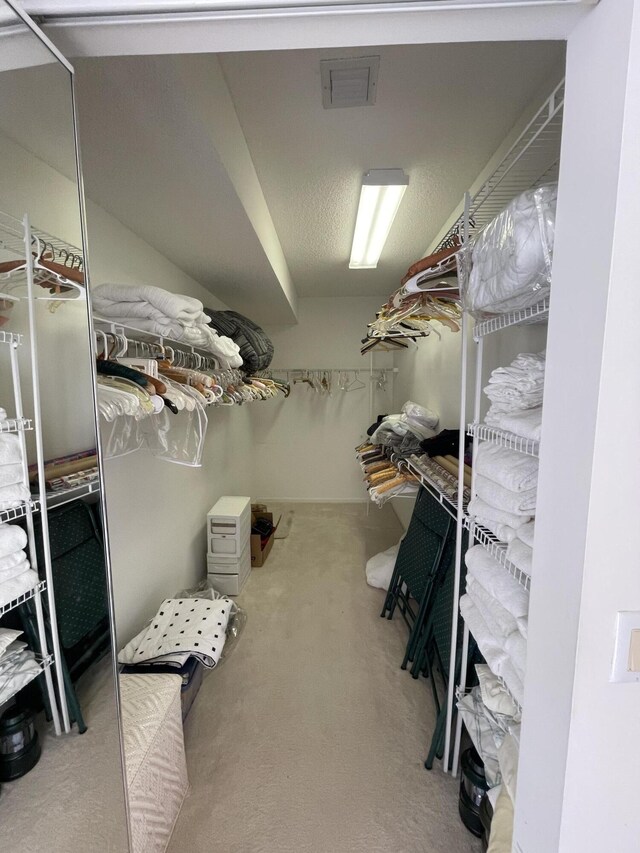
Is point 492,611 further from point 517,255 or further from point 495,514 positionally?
point 517,255

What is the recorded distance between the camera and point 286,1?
0.59 metres

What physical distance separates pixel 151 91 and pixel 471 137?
1.33m

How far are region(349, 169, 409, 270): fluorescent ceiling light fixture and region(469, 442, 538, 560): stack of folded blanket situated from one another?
55.3 inches

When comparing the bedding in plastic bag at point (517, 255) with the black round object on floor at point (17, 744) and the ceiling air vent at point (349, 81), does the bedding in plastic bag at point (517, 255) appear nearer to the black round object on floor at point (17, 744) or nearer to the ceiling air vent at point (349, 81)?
the ceiling air vent at point (349, 81)

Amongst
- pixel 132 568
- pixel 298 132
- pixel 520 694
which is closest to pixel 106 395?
pixel 132 568

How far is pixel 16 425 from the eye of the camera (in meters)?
0.84

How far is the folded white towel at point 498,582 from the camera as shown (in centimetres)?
99

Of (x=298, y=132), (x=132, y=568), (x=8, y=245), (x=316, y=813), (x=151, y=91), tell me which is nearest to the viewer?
(x=8, y=245)

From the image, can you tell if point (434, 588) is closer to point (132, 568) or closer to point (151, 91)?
point (132, 568)

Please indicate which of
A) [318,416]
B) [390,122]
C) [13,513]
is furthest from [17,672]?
[318,416]

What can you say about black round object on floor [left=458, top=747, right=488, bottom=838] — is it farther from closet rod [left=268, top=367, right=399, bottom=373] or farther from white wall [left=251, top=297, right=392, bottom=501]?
closet rod [left=268, top=367, right=399, bottom=373]

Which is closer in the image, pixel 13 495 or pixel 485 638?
pixel 13 495

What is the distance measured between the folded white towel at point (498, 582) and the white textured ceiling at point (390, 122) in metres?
1.62

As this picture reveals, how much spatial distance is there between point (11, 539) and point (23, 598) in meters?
0.15
